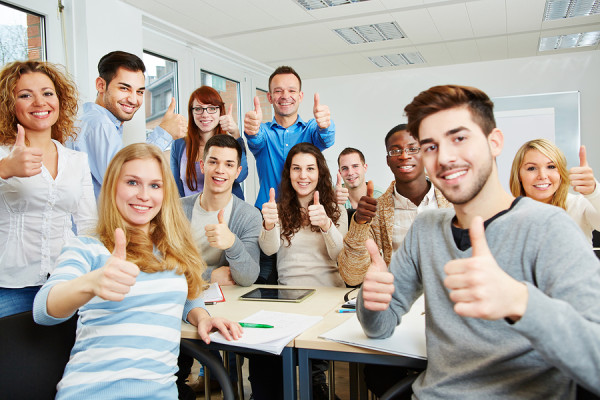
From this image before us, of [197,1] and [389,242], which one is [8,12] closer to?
[197,1]

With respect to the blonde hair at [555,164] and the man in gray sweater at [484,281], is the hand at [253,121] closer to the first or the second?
the blonde hair at [555,164]

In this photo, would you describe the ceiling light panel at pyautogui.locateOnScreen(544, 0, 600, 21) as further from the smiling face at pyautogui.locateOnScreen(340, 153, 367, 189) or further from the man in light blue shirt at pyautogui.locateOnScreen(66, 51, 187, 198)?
the man in light blue shirt at pyautogui.locateOnScreen(66, 51, 187, 198)

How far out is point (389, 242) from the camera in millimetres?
2266

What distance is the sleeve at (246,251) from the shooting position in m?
2.20

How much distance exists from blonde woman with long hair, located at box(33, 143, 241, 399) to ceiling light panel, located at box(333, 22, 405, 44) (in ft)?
12.3

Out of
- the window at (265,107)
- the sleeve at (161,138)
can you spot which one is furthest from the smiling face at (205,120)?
the window at (265,107)

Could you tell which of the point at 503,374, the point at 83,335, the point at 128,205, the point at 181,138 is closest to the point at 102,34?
the point at 181,138

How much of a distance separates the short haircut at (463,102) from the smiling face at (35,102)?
1472mm

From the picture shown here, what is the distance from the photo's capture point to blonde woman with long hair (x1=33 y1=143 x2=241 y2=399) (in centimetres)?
121

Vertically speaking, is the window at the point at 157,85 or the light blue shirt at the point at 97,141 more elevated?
the window at the point at 157,85

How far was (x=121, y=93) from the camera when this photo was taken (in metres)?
2.52

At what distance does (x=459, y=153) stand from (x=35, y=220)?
1.53 m

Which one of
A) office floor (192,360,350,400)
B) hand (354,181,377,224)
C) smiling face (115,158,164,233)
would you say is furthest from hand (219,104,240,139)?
office floor (192,360,350,400)

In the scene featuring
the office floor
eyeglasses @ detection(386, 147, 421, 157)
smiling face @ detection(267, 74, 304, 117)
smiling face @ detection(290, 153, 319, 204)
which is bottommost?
the office floor
